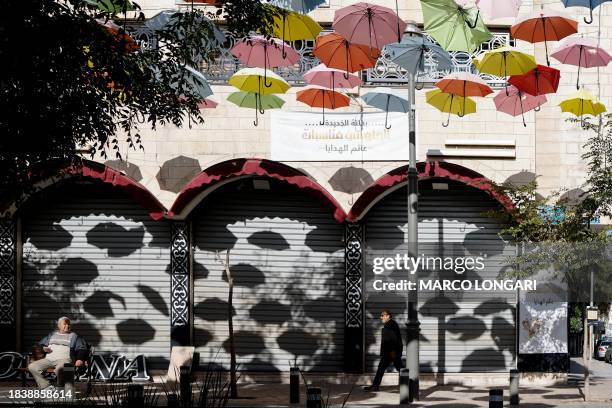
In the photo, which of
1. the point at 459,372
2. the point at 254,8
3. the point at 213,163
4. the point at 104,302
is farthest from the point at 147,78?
the point at 459,372

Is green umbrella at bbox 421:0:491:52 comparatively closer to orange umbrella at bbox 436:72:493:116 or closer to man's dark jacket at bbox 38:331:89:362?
orange umbrella at bbox 436:72:493:116

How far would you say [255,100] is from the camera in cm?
2136

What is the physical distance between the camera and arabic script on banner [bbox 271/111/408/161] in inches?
882

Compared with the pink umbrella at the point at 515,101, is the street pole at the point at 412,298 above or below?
below

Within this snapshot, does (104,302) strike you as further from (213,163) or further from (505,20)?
(505,20)

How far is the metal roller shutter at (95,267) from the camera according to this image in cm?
2283

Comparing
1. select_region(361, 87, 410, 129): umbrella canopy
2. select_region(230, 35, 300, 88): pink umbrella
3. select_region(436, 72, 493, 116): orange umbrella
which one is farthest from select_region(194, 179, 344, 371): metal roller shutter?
select_region(436, 72, 493, 116): orange umbrella

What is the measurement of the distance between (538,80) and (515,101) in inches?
68.4

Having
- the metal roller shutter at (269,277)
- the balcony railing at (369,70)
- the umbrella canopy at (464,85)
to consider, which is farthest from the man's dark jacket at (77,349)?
the umbrella canopy at (464,85)

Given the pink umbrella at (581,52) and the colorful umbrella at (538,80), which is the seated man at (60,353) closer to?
the colorful umbrella at (538,80)

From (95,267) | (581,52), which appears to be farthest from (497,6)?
(95,267)

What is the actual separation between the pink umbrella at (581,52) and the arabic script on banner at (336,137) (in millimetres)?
4564

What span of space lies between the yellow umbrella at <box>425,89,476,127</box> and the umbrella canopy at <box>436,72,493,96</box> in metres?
0.66

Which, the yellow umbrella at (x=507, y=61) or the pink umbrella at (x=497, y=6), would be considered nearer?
the pink umbrella at (x=497, y=6)
